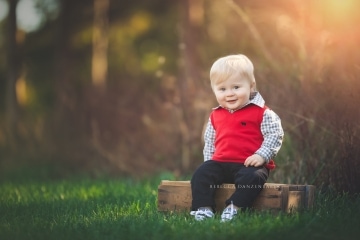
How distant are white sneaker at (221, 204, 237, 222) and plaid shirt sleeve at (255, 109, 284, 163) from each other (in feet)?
1.43

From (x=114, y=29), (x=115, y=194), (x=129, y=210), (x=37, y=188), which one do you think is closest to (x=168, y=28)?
(x=114, y=29)

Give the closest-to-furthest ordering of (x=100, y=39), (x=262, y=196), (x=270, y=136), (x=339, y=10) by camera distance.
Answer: (x=262, y=196), (x=270, y=136), (x=339, y=10), (x=100, y=39)

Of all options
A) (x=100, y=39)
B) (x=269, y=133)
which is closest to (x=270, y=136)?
(x=269, y=133)

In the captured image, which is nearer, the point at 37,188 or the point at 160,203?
the point at 160,203

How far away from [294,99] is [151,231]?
2.87m

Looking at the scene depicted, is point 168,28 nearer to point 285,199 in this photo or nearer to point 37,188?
point 37,188

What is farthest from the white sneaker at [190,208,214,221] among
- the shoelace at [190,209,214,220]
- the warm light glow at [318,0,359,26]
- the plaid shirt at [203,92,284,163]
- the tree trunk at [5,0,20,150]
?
the tree trunk at [5,0,20,150]

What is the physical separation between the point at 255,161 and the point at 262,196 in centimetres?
24

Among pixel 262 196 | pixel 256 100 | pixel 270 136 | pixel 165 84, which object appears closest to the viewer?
pixel 262 196

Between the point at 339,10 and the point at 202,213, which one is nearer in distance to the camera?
the point at 202,213

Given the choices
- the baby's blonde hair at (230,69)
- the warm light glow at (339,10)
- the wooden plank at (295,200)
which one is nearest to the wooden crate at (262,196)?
the wooden plank at (295,200)

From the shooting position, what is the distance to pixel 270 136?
4.88 meters

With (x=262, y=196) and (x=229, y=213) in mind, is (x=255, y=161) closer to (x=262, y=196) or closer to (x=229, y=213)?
(x=262, y=196)

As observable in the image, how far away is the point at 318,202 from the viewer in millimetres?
5102
